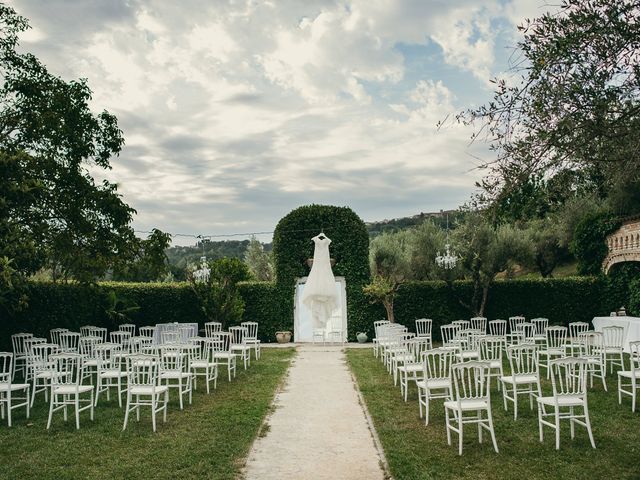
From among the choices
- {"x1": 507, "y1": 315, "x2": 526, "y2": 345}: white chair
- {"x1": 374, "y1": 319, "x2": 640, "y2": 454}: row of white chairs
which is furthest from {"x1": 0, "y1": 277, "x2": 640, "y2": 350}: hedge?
{"x1": 374, "y1": 319, "x2": 640, "y2": 454}: row of white chairs

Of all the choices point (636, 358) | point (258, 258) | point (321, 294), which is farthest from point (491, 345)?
point (258, 258)

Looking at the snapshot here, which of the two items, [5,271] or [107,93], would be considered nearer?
[5,271]

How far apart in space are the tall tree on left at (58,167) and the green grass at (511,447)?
6456mm

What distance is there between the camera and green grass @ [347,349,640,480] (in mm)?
5711

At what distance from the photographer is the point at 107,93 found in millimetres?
12789

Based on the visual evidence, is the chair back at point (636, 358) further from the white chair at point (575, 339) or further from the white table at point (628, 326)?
the white table at point (628, 326)

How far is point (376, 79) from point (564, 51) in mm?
6929

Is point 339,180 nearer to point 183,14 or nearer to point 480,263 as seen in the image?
point 480,263

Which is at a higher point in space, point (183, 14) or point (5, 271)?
point (183, 14)

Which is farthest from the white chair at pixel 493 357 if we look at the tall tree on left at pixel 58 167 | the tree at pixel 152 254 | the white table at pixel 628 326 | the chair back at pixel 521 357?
the tall tree on left at pixel 58 167

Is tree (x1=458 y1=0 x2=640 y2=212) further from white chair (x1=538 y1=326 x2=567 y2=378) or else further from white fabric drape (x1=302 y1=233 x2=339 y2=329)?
white fabric drape (x1=302 y1=233 x2=339 y2=329)

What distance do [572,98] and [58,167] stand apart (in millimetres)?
9497

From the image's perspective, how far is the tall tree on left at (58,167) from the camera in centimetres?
1073

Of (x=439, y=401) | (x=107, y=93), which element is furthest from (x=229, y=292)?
(x=439, y=401)
